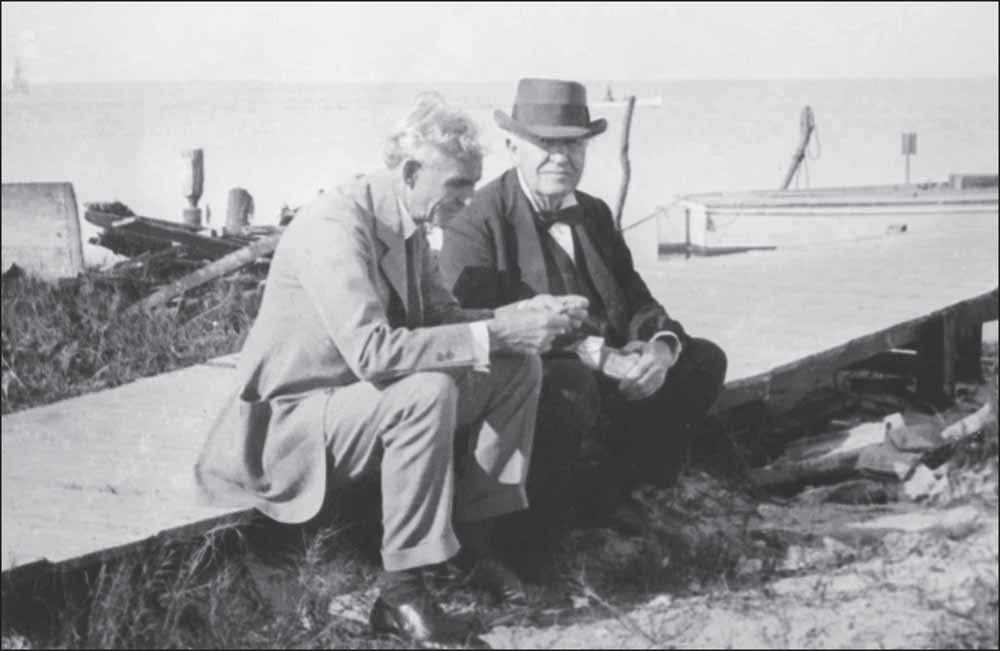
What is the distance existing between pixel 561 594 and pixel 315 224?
1.48 meters

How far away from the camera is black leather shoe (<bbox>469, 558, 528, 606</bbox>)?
14.0ft

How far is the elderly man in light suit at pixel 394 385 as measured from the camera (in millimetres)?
3797

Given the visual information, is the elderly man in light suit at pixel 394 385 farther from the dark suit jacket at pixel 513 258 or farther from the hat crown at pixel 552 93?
the hat crown at pixel 552 93

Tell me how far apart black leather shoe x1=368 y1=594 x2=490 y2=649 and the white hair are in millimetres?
1274

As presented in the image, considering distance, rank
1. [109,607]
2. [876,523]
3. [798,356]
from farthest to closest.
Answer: [798,356]
[876,523]
[109,607]

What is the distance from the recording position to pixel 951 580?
175 inches

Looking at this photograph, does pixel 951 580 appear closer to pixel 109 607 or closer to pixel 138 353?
pixel 109 607

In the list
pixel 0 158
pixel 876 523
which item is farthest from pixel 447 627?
pixel 0 158

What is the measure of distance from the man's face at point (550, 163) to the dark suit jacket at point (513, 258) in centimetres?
7

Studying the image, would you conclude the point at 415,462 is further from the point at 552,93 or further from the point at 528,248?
the point at 552,93

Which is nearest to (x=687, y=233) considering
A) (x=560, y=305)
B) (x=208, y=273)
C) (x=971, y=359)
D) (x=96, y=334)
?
(x=971, y=359)

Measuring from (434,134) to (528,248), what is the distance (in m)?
1.16

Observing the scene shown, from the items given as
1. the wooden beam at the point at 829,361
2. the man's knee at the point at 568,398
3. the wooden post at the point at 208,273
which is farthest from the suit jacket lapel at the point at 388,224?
the wooden post at the point at 208,273

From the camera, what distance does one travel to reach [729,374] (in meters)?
6.31
